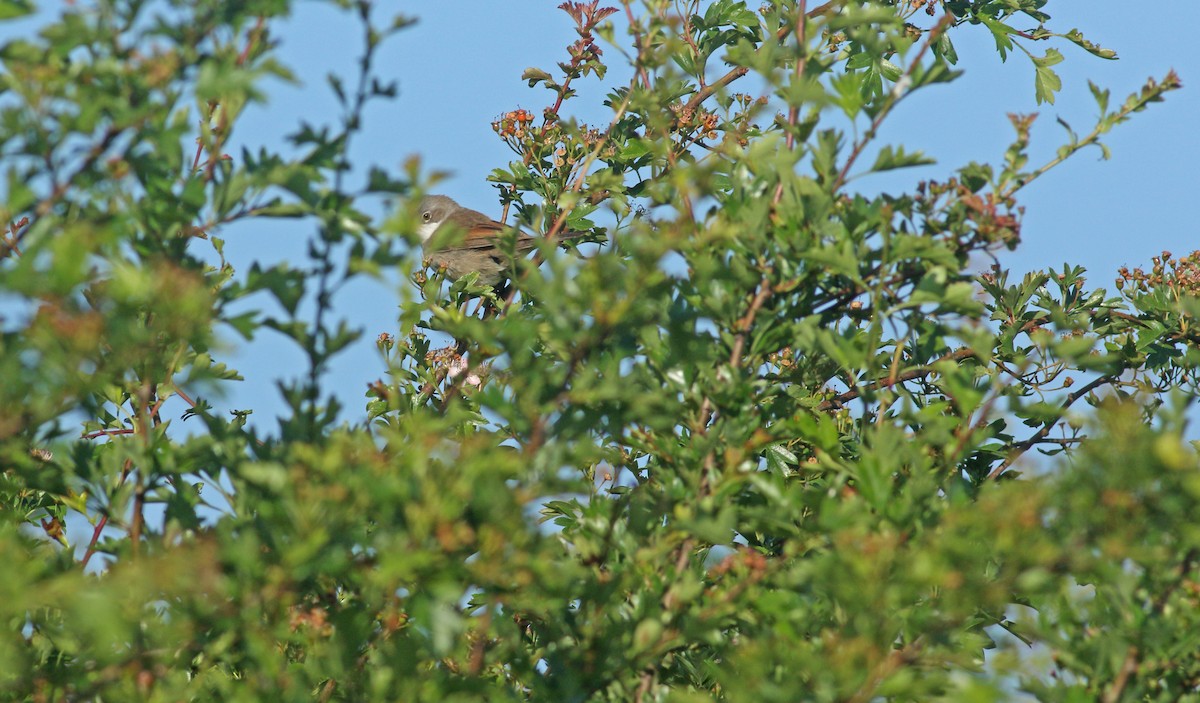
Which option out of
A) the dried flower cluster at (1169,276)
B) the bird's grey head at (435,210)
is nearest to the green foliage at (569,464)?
the dried flower cluster at (1169,276)

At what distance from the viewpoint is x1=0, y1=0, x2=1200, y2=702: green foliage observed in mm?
2354

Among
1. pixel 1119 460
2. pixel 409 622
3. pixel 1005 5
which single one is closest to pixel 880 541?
pixel 1119 460

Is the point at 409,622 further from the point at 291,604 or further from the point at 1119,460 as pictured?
the point at 1119,460

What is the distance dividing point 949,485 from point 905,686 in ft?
3.64

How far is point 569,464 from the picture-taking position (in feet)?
8.54

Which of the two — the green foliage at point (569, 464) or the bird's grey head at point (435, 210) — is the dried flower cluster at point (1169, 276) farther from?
the bird's grey head at point (435, 210)

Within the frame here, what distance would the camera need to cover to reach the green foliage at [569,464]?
2354mm

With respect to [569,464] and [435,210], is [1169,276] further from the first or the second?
[435,210]

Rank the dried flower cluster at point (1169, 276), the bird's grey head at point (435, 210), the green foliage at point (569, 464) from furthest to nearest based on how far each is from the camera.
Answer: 1. the bird's grey head at point (435, 210)
2. the dried flower cluster at point (1169, 276)
3. the green foliage at point (569, 464)

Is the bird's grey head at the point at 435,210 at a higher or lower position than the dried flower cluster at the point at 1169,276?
higher

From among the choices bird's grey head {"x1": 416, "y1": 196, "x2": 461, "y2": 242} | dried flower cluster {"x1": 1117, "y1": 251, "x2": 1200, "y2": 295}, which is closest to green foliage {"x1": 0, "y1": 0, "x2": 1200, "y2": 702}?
dried flower cluster {"x1": 1117, "y1": 251, "x2": 1200, "y2": 295}

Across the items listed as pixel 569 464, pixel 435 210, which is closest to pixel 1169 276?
pixel 569 464

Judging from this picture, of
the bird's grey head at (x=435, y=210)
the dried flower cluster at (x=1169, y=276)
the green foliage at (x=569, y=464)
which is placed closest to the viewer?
the green foliage at (x=569, y=464)

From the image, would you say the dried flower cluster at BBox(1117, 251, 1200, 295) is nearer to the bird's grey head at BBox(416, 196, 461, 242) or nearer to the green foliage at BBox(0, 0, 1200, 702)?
the green foliage at BBox(0, 0, 1200, 702)
